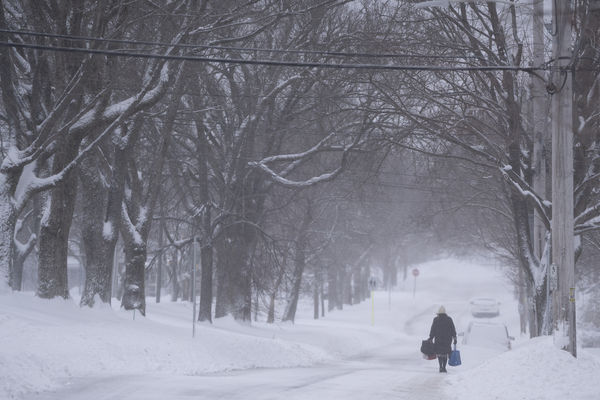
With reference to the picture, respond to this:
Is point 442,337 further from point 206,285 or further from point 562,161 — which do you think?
point 206,285

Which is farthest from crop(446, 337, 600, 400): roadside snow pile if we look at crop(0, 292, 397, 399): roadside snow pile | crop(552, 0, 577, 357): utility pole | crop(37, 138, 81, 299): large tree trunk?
crop(37, 138, 81, 299): large tree trunk

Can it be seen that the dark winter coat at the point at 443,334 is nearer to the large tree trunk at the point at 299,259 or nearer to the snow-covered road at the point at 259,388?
the snow-covered road at the point at 259,388

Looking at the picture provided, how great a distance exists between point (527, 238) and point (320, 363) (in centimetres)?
828

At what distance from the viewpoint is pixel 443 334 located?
2212 centimetres

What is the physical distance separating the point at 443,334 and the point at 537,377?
26.4 ft

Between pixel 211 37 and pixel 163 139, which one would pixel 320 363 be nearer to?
pixel 163 139

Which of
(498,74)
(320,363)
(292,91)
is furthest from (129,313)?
(498,74)

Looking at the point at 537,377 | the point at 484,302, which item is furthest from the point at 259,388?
the point at 484,302

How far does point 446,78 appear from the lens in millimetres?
22172

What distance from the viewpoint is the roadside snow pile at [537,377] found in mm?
13445

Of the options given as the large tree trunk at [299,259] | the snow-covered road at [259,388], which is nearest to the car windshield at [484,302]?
the large tree trunk at [299,259]

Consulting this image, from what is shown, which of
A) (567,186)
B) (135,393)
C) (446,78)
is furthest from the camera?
(446,78)

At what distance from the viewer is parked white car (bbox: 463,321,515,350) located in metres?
32.8

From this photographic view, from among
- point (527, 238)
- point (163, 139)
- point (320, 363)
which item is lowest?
point (320, 363)
